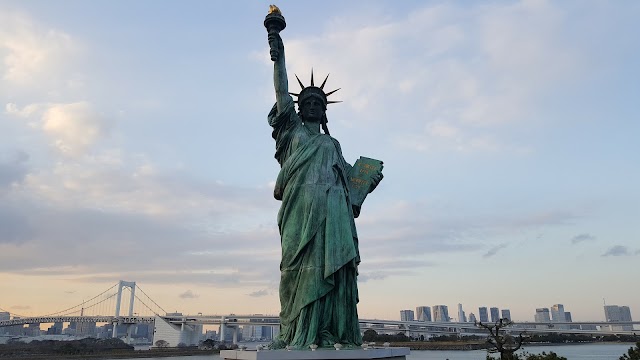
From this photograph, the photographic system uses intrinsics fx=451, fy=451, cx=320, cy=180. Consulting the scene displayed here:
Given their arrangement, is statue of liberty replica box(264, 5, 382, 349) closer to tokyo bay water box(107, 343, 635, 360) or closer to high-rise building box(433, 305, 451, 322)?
tokyo bay water box(107, 343, 635, 360)

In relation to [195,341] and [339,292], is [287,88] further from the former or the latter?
[195,341]

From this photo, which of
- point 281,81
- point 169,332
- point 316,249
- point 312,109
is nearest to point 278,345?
point 316,249

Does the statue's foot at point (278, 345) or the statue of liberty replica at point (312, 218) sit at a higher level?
the statue of liberty replica at point (312, 218)

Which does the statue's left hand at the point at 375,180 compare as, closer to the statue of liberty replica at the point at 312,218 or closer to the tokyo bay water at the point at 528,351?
the statue of liberty replica at the point at 312,218

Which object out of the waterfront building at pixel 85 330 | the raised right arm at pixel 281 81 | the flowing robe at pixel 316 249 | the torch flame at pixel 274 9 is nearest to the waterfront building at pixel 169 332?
the waterfront building at pixel 85 330

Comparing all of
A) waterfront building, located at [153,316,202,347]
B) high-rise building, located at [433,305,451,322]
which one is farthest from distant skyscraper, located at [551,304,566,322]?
waterfront building, located at [153,316,202,347]

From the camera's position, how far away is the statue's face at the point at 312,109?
504 inches

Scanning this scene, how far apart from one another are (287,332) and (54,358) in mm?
55702

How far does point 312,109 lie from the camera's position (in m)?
12.8

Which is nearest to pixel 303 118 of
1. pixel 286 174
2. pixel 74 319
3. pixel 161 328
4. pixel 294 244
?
pixel 286 174

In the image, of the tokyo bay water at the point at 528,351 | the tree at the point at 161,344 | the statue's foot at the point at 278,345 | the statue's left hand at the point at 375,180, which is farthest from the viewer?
the tree at the point at 161,344

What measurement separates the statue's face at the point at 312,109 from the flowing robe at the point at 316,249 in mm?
874

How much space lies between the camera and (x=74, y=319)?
300 feet

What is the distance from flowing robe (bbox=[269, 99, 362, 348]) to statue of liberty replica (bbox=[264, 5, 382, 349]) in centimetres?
2
